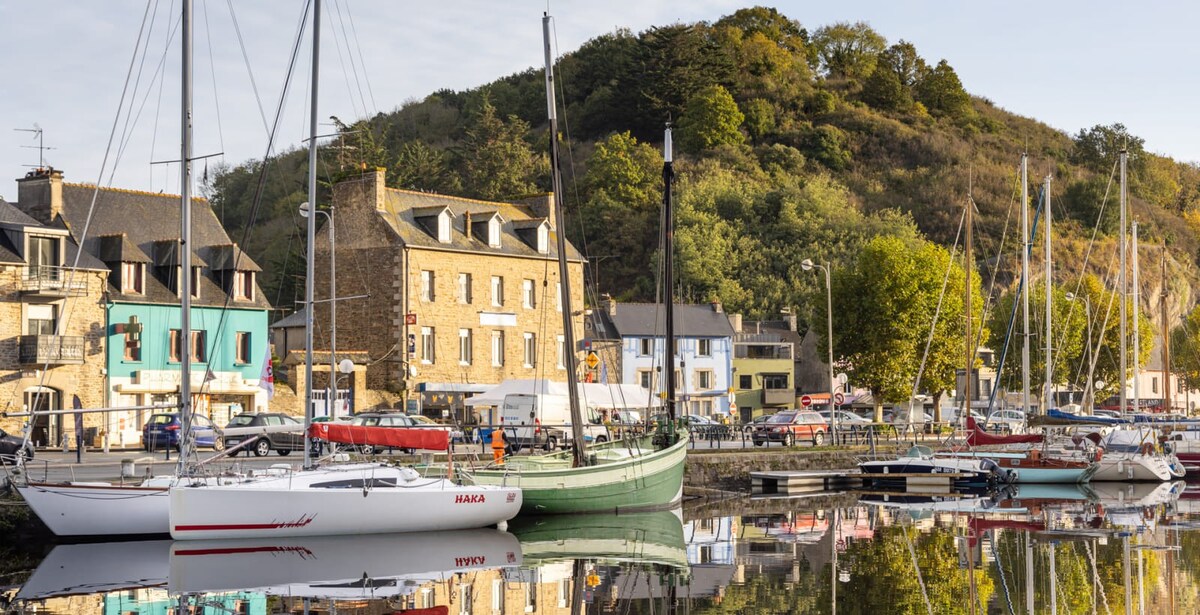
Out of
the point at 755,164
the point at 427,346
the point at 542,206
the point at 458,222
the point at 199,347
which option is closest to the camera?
the point at 199,347

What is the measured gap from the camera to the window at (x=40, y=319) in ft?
142

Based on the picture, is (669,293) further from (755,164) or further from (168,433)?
(755,164)

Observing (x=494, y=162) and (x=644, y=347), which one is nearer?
(x=644, y=347)

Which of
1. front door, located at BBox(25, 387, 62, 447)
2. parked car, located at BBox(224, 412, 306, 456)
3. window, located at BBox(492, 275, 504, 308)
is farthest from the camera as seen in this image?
window, located at BBox(492, 275, 504, 308)

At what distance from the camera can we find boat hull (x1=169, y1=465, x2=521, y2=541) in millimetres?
24109

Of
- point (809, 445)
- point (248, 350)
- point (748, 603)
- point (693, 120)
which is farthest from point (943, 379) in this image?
point (693, 120)

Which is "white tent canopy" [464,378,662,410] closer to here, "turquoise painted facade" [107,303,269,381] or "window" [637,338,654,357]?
"turquoise painted facade" [107,303,269,381]

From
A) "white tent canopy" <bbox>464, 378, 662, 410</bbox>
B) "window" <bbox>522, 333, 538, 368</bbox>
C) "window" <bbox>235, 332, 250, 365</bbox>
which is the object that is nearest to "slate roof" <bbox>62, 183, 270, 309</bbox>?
"window" <bbox>235, 332, 250, 365</bbox>

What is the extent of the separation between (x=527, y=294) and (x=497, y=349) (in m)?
2.83

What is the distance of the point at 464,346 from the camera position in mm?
53938

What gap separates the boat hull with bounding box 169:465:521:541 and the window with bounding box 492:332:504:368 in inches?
1099

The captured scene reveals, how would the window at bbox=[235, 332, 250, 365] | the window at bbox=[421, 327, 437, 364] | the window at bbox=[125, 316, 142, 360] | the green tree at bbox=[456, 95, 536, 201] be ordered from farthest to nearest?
the green tree at bbox=[456, 95, 536, 201] → the window at bbox=[421, 327, 437, 364] → the window at bbox=[235, 332, 250, 365] → the window at bbox=[125, 316, 142, 360]

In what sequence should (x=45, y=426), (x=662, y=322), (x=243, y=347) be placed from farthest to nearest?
(x=662, y=322), (x=243, y=347), (x=45, y=426)

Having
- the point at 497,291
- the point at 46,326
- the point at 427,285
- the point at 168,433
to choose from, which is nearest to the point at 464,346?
the point at 497,291
